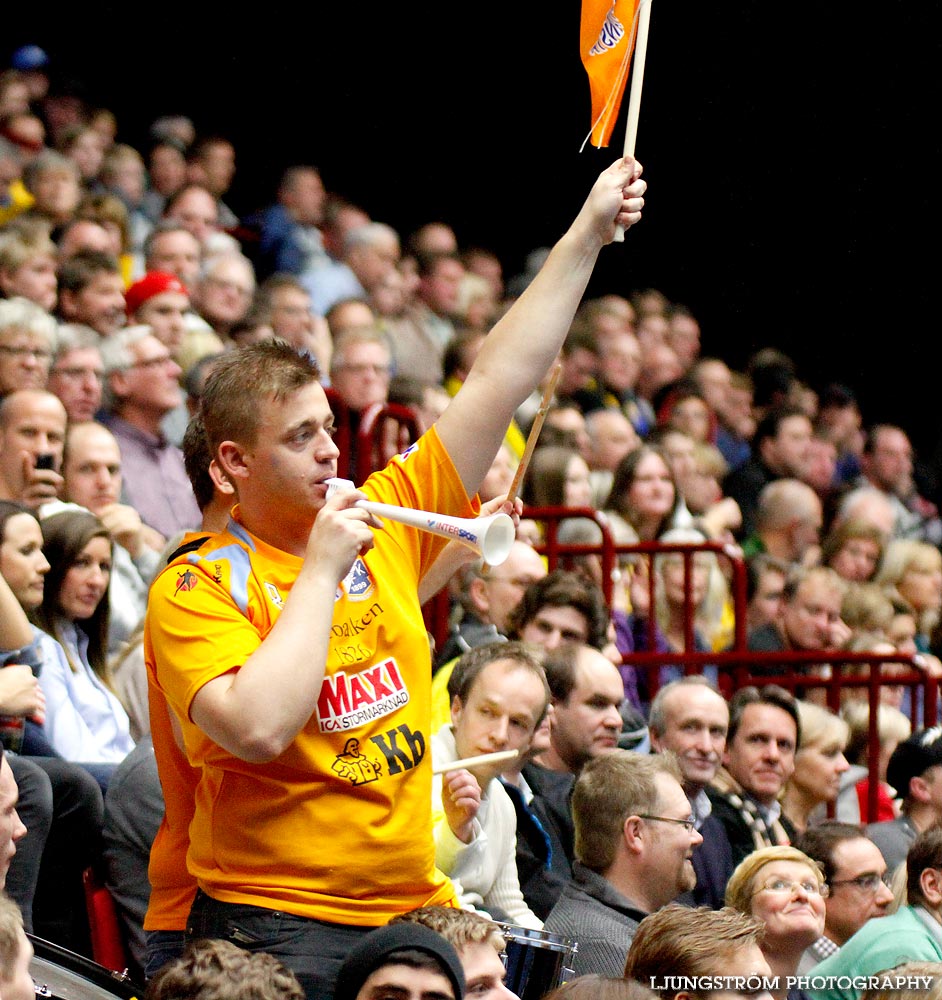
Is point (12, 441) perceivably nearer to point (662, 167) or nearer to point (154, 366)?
point (154, 366)

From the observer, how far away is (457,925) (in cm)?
299

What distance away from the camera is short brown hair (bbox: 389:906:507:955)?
285 cm

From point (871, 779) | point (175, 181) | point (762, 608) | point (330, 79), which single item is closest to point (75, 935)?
point (871, 779)

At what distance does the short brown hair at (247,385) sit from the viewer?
114 inches

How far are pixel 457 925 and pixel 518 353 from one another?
3.24 feet

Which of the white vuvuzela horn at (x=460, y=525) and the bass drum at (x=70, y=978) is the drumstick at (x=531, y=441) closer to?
the white vuvuzela horn at (x=460, y=525)

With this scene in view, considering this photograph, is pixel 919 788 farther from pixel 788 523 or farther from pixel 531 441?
pixel 531 441

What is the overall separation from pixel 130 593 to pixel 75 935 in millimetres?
1509

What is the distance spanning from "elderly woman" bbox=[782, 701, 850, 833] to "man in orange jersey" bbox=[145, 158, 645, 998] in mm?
3761

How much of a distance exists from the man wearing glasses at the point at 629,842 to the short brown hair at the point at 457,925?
1111mm

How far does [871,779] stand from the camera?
22.3 feet

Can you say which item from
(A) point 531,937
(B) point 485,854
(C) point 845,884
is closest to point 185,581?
(A) point 531,937

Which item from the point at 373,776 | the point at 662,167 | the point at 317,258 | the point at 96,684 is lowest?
the point at 96,684

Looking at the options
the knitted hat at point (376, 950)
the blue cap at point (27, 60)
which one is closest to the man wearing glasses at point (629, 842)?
the knitted hat at point (376, 950)
